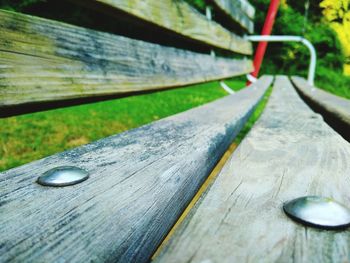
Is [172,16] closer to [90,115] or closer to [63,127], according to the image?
[63,127]

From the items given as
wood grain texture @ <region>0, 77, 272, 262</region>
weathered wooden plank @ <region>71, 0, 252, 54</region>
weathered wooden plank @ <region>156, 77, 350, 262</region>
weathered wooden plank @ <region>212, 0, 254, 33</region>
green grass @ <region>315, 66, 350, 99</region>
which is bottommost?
green grass @ <region>315, 66, 350, 99</region>

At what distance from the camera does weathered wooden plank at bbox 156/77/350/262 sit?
342 mm

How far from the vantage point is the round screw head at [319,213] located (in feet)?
1.29

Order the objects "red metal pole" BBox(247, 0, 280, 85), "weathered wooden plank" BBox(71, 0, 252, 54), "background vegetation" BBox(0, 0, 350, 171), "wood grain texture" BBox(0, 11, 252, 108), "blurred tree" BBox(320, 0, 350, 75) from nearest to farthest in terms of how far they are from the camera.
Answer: "wood grain texture" BBox(0, 11, 252, 108) < "weathered wooden plank" BBox(71, 0, 252, 54) < "blurred tree" BBox(320, 0, 350, 75) < "background vegetation" BBox(0, 0, 350, 171) < "red metal pole" BBox(247, 0, 280, 85)

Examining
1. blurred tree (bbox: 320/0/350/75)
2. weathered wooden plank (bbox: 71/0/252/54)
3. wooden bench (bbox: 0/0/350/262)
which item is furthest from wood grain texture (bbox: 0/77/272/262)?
blurred tree (bbox: 320/0/350/75)

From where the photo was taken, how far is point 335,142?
0.84 m

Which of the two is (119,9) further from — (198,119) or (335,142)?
(335,142)

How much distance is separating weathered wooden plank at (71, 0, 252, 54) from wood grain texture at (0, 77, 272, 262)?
1.53ft

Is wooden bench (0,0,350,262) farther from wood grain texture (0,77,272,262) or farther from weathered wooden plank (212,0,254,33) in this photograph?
weathered wooden plank (212,0,254,33)

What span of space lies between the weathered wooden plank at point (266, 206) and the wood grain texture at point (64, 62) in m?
0.44

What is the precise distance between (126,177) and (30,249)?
22cm

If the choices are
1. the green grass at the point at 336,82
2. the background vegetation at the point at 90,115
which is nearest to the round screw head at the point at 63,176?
the background vegetation at the point at 90,115

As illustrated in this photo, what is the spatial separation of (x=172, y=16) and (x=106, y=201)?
119 cm

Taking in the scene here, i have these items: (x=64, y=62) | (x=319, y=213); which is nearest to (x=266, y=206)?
(x=319, y=213)
